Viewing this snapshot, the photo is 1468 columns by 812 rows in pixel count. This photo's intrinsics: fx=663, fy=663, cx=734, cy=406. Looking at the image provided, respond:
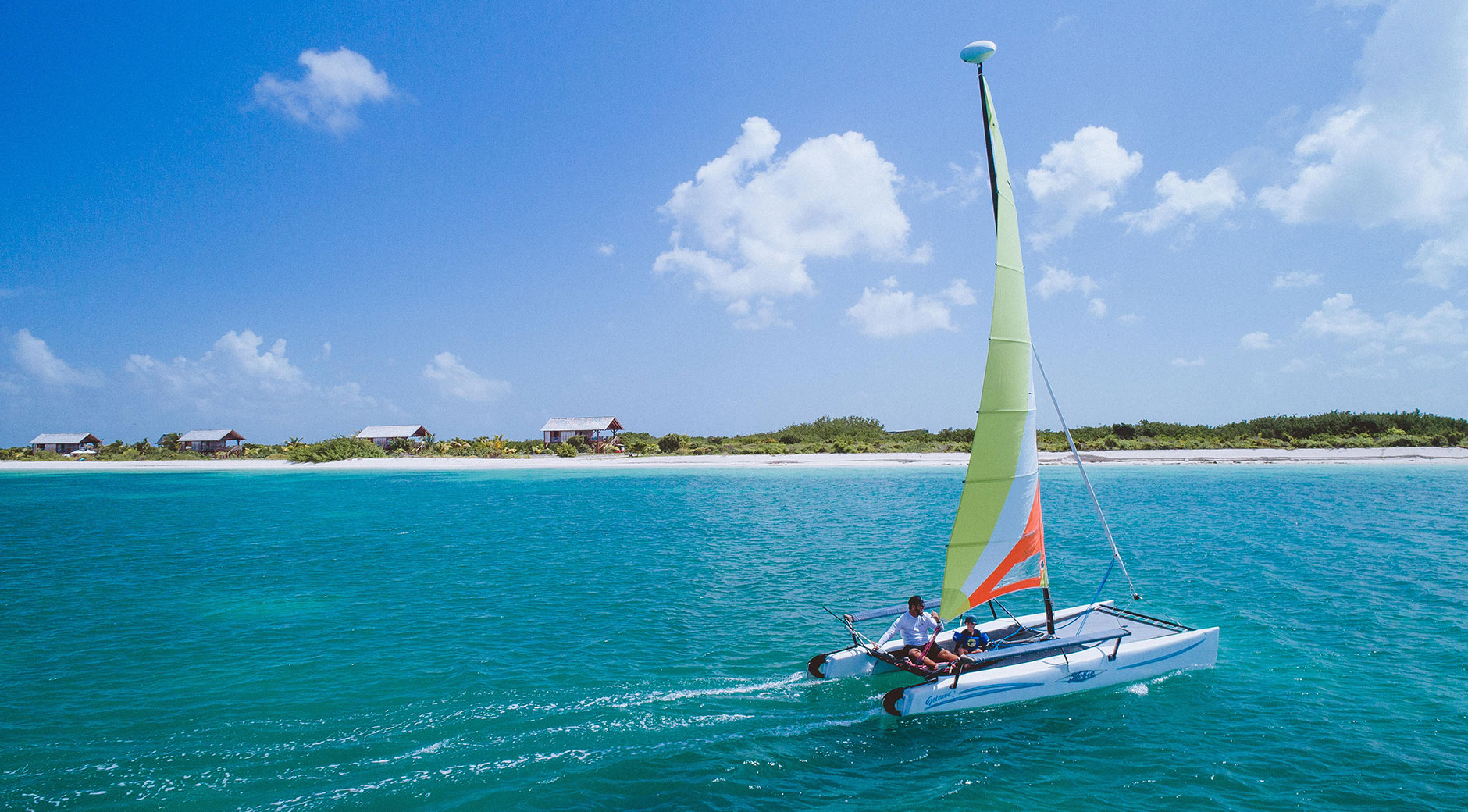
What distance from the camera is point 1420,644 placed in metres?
12.8

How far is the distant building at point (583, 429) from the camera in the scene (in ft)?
261

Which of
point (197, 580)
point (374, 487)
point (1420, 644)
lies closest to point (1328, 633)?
point (1420, 644)

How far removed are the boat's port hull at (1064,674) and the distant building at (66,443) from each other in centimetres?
11820

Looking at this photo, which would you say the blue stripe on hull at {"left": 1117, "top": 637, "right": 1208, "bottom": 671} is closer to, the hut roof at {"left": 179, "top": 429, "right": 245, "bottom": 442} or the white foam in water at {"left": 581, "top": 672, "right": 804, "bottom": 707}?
the white foam in water at {"left": 581, "top": 672, "right": 804, "bottom": 707}

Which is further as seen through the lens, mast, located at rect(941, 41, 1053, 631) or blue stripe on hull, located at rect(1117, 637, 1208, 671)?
blue stripe on hull, located at rect(1117, 637, 1208, 671)

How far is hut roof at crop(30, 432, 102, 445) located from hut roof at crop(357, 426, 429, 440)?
1633 inches

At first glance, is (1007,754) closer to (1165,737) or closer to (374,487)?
(1165,737)

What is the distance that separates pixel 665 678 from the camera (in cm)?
1165

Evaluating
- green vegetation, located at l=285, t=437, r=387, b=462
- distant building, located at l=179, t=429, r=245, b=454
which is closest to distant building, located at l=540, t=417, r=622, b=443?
green vegetation, located at l=285, t=437, r=387, b=462

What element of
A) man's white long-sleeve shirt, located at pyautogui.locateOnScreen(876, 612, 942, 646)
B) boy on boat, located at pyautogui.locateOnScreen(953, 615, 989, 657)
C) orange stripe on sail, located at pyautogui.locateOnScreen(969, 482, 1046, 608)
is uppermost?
orange stripe on sail, located at pyautogui.locateOnScreen(969, 482, 1046, 608)

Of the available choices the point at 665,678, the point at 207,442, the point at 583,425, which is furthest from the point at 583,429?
the point at 665,678

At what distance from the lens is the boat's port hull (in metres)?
9.74

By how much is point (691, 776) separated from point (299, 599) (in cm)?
1407

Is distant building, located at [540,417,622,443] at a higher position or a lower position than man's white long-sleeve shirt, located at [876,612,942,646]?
higher
